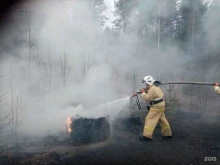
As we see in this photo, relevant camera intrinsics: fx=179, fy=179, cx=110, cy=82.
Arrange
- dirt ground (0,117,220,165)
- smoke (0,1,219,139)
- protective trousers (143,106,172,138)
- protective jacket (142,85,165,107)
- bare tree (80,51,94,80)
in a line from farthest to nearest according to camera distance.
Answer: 1. bare tree (80,51,94,80)
2. smoke (0,1,219,139)
3. protective jacket (142,85,165,107)
4. protective trousers (143,106,172,138)
5. dirt ground (0,117,220,165)

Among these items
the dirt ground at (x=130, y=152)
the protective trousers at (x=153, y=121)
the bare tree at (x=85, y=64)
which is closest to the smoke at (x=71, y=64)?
the bare tree at (x=85, y=64)

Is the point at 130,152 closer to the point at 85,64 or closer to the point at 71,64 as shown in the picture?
the point at 85,64

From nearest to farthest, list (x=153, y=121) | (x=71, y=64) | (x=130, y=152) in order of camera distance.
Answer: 1. (x=130, y=152)
2. (x=153, y=121)
3. (x=71, y=64)

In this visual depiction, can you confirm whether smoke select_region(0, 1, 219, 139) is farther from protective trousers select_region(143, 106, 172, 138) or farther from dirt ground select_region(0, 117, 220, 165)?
protective trousers select_region(143, 106, 172, 138)

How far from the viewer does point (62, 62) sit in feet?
36.0

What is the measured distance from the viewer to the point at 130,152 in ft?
15.5

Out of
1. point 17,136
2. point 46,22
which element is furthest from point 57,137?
point 46,22

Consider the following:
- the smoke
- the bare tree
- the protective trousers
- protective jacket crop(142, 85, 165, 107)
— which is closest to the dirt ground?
the protective trousers

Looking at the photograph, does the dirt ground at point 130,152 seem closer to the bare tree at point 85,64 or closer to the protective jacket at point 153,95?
the protective jacket at point 153,95

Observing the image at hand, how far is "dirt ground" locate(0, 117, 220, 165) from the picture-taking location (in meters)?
4.29

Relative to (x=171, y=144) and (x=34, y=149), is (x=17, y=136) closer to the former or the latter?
(x=34, y=149)

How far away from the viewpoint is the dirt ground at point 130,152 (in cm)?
429

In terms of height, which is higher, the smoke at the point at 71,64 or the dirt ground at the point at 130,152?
the smoke at the point at 71,64

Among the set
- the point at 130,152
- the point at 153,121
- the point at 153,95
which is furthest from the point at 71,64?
the point at 130,152
